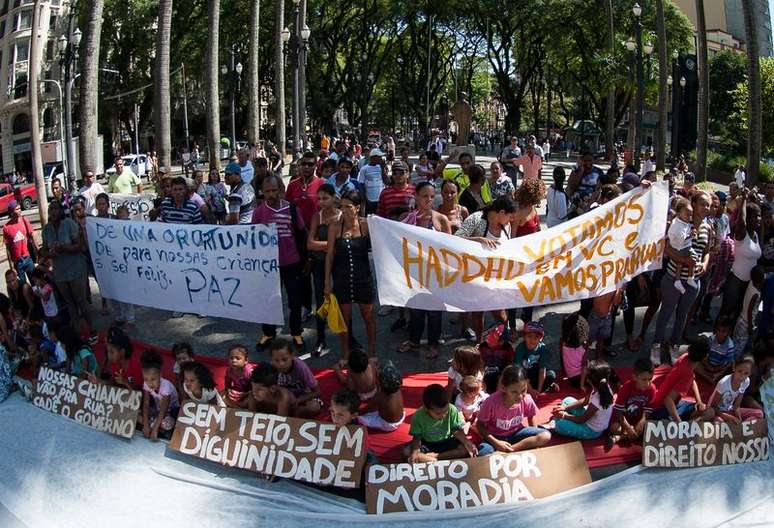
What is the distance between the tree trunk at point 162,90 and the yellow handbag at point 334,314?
12.3 meters

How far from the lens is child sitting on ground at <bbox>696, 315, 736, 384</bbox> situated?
7.04 m

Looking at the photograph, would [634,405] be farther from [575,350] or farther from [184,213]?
[184,213]

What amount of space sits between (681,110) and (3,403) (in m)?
36.6

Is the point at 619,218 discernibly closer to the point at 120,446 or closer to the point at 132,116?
the point at 120,446

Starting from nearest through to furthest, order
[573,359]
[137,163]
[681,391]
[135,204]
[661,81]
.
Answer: [681,391]
[573,359]
[135,204]
[661,81]
[137,163]

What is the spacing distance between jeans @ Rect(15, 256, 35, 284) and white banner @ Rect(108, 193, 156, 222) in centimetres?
154

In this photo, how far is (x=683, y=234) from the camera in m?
7.55

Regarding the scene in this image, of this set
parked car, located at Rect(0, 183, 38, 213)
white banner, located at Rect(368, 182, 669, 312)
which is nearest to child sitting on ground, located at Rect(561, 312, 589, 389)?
white banner, located at Rect(368, 182, 669, 312)

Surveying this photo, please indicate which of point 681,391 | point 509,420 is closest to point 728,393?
point 681,391

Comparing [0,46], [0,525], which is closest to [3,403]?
[0,525]

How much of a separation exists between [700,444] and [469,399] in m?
1.68

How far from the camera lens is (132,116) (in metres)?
57.1

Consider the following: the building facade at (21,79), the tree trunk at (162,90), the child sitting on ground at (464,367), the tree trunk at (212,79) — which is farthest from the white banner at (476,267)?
the building facade at (21,79)

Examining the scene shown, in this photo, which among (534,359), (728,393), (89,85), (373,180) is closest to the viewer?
(728,393)
